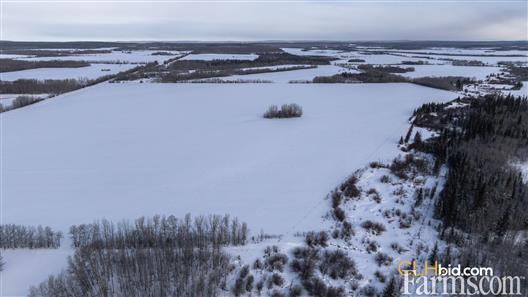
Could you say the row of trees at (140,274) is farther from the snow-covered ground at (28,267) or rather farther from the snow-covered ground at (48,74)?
the snow-covered ground at (48,74)

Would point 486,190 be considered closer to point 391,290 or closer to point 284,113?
point 391,290

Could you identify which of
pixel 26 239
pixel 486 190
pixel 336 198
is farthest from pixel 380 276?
pixel 26 239

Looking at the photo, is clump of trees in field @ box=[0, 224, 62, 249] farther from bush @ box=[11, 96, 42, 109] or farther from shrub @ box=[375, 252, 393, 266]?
bush @ box=[11, 96, 42, 109]

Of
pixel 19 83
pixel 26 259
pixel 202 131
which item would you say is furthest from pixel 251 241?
pixel 19 83

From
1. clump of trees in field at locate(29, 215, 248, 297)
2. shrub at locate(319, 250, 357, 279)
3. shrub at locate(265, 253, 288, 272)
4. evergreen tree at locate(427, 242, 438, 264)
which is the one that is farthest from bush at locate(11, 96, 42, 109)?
evergreen tree at locate(427, 242, 438, 264)

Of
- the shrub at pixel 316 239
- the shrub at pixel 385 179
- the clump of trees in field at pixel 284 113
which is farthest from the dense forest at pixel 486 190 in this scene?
the clump of trees in field at pixel 284 113

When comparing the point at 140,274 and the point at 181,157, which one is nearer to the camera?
the point at 140,274

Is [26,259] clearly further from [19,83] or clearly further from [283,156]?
[19,83]
